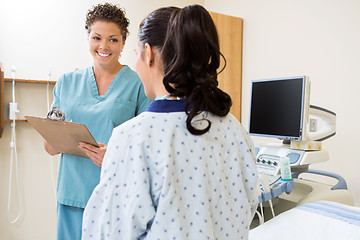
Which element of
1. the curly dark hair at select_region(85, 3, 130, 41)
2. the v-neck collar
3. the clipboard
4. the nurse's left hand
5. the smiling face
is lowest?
the nurse's left hand

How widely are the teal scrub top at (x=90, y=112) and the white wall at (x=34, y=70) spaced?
1.14 m

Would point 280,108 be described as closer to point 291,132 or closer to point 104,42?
point 291,132

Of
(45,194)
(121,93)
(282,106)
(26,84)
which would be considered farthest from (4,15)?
(282,106)

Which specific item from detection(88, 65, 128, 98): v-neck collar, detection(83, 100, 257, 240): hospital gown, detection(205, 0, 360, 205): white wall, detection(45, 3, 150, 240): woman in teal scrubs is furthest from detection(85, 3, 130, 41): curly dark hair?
detection(205, 0, 360, 205): white wall

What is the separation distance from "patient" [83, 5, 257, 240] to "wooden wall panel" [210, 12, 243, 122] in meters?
2.13

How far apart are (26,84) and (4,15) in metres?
0.48

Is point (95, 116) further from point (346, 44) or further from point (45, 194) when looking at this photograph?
point (346, 44)

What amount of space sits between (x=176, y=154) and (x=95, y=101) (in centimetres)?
74

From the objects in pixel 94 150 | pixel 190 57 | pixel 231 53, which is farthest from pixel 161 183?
pixel 231 53

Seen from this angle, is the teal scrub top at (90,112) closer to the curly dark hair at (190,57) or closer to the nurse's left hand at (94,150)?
the nurse's left hand at (94,150)

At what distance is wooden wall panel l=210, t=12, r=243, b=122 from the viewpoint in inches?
109

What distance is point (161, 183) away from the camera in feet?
1.96

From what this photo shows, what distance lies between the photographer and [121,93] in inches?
49.6

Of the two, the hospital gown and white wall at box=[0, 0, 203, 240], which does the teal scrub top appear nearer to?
the hospital gown
